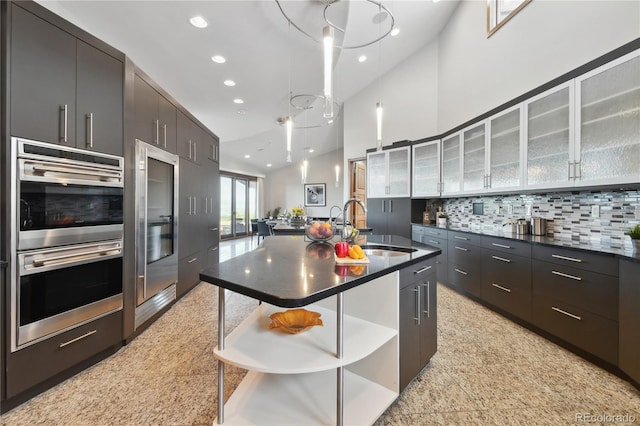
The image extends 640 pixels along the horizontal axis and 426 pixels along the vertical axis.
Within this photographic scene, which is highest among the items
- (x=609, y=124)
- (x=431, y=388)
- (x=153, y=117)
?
(x=153, y=117)

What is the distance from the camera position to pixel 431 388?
166cm

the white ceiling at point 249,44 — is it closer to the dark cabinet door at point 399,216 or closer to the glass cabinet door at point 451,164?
Answer: the glass cabinet door at point 451,164

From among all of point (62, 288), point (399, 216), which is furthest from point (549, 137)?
point (62, 288)

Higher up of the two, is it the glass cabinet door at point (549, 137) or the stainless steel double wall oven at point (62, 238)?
A: the glass cabinet door at point (549, 137)

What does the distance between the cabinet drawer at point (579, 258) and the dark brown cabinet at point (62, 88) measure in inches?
142

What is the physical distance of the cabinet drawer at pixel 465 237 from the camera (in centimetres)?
306

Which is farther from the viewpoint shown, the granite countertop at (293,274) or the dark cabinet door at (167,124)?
the dark cabinet door at (167,124)

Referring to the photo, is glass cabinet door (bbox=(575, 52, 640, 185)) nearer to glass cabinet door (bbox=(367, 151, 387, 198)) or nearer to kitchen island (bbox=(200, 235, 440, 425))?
kitchen island (bbox=(200, 235, 440, 425))

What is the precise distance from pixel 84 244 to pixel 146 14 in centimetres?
233

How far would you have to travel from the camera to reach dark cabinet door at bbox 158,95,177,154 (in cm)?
265

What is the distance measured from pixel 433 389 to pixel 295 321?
1.00m

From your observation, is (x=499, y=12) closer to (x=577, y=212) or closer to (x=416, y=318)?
(x=577, y=212)

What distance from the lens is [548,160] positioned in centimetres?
245

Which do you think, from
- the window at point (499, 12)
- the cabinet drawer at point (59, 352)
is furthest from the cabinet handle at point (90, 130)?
the window at point (499, 12)
